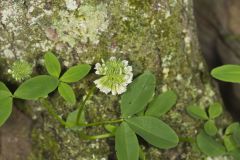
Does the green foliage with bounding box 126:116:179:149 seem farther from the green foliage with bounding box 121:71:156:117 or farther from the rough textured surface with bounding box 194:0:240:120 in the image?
the rough textured surface with bounding box 194:0:240:120

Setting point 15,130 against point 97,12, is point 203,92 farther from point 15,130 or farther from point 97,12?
point 15,130

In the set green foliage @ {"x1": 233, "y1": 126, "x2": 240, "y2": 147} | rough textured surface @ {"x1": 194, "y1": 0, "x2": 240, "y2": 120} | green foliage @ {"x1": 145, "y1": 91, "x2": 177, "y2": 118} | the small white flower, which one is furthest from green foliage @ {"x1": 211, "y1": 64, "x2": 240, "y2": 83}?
rough textured surface @ {"x1": 194, "y1": 0, "x2": 240, "y2": 120}

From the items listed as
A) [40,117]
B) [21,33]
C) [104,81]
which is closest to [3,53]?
[21,33]

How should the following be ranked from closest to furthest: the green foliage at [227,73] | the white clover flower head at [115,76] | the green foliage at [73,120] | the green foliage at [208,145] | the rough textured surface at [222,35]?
the white clover flower head at [115,76], the green foliage at [227,73], the green foliage at [73,120], the green foliage at [208,145], the rough textured surface at [222,35]

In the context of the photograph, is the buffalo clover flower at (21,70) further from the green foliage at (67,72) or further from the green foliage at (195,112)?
the green foliage at (195,112)

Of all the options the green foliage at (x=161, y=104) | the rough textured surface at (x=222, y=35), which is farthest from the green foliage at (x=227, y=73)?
the rough textured surface at (x=222, y=35)

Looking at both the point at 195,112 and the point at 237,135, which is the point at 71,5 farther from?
the point at 237,135
